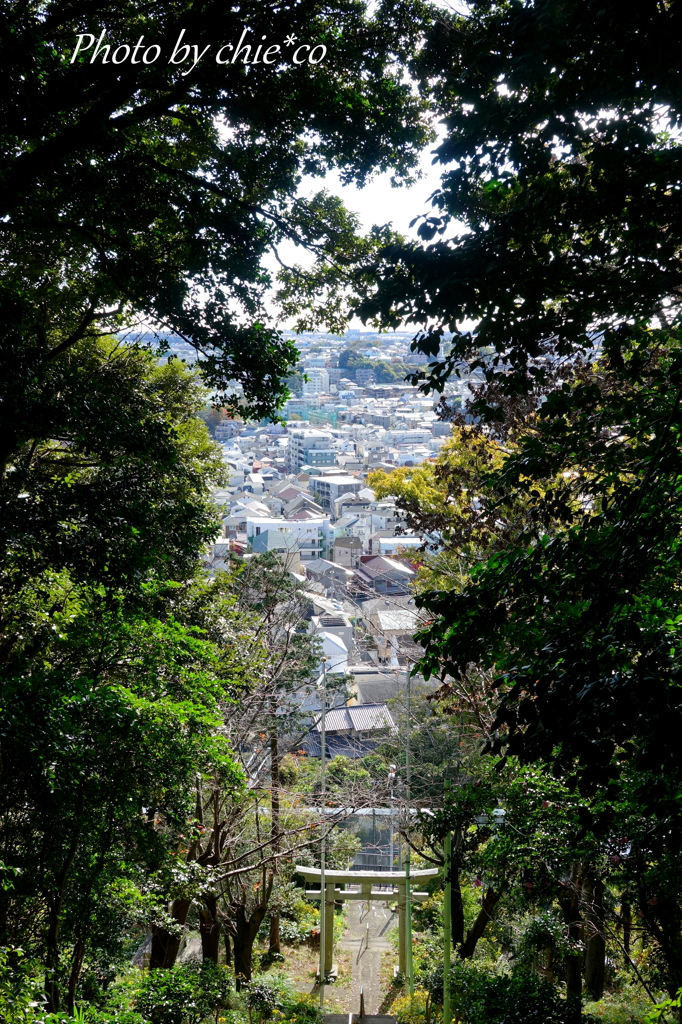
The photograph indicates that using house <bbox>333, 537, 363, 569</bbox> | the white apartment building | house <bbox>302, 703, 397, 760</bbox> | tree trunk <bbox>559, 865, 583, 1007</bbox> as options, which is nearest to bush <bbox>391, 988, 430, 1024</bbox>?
tree trunk <bbox>559, 865, 583, 1007</bbox>

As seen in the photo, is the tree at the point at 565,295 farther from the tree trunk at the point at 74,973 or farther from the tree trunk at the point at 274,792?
the tree trunk at the point at 274,792

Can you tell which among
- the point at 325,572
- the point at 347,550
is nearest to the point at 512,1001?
the point at 325,572

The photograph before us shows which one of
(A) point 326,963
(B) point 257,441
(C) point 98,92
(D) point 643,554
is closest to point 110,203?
(C) point 98,92

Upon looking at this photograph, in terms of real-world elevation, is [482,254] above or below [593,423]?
above

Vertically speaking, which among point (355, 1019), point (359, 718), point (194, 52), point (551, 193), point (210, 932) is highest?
point (194, 52)

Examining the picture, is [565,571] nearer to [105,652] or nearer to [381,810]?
[105,652]

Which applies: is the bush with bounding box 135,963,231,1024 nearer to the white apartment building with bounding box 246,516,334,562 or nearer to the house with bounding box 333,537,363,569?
the white apartment building with bounding box 246,516,334,562

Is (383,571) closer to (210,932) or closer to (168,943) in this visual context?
(210,932)
